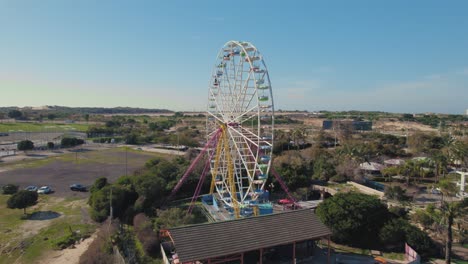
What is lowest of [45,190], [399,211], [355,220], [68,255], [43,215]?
[68,255]

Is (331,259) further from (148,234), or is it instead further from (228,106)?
(228,106)

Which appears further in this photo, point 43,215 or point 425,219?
point 43,215

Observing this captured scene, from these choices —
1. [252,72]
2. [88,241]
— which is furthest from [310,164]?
[88,241]

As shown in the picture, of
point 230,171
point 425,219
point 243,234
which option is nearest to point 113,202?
point 230,171

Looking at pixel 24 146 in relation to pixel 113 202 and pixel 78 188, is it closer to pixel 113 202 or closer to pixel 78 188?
pixel 78 188

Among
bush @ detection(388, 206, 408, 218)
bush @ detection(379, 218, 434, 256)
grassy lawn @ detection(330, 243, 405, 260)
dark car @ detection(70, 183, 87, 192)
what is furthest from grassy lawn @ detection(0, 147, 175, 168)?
bush @ detection(379, 218, 434, 256)

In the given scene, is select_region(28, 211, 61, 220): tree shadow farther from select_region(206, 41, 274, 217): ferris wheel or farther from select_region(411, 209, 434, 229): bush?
select_region(411, 209, 434, 229): bush
